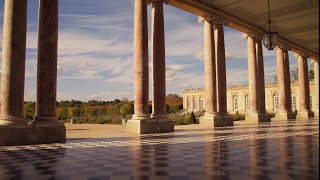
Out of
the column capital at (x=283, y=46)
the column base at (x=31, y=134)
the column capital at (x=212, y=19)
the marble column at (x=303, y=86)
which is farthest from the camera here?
the marble column at (x=303, y=86)

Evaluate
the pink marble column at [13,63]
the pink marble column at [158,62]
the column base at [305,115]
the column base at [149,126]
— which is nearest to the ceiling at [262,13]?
the pink marble column at [158,62]

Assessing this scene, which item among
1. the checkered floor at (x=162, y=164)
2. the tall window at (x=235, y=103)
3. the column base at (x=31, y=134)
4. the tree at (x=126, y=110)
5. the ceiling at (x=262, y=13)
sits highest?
the ceiling at (x=262, y=13)

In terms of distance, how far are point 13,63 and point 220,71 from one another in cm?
2711

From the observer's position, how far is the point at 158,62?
3288 cm

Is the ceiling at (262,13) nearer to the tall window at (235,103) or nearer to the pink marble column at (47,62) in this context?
the pink marble column at (47,62)

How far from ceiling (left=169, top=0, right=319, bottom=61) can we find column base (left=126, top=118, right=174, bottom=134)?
555 inches

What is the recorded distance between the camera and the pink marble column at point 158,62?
32.5 metres

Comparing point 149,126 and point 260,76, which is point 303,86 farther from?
point 149,126

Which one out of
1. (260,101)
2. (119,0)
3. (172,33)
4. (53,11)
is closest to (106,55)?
(172,33)

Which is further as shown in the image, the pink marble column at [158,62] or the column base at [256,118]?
the column base at [256,118]

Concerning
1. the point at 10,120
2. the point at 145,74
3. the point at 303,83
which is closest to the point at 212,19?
the point at 145,74

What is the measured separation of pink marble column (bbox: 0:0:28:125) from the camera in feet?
72.4

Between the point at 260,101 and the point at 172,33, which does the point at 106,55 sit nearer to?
the point at 172,33

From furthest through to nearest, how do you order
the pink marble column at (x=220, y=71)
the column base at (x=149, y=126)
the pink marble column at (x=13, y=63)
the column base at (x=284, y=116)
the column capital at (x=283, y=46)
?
1. the column capital at (x=283, y=46)
2. the column base at (x=284, y=116)
3. the pink marble column at (x=220, y=71)
4. the column base at (x=149, y=126)
5. the pink marble column at (x=13, y=63)
